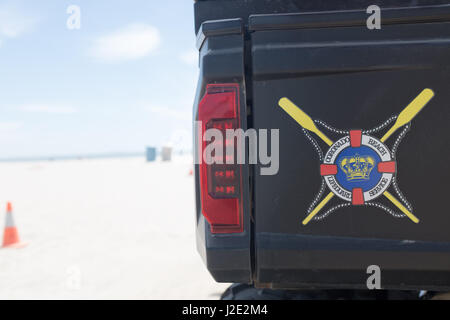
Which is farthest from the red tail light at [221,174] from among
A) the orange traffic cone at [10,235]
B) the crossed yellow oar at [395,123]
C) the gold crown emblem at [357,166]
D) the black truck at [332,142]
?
the orange traffic cone at [10,235]

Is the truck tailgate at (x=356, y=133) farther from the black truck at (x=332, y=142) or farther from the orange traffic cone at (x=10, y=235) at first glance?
the orange traffic cone at (x=10, y=235)

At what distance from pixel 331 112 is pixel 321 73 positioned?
190mm

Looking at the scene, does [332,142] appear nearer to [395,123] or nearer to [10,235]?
[395,123]

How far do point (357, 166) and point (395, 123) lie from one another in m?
0.26

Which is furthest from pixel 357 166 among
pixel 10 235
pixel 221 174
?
pixel 10 235

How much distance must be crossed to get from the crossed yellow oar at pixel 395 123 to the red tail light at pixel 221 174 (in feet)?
0.80

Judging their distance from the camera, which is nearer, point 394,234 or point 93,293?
point 394,234

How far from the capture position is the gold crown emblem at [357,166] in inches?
51.8

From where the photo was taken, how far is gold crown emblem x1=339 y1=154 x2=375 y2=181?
1315 millimetres

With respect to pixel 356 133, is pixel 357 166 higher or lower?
lower

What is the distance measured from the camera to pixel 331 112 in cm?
134

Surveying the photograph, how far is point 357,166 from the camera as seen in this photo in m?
1.32
